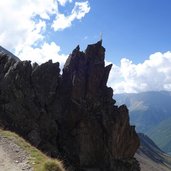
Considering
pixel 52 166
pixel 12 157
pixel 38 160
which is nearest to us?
pixel 52 166

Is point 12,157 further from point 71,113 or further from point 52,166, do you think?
point 71,113

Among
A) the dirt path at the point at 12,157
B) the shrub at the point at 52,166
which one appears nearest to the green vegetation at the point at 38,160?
the shrub at the point at 52,166

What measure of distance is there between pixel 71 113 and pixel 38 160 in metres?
55.5

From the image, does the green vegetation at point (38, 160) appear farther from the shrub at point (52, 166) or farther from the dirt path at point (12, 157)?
the dirt path at point (12, 157)

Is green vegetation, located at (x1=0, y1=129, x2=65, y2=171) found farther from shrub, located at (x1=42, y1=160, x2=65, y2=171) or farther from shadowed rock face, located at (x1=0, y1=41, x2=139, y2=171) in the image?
shadowed rock face, located at (x1=0, y1=41, x2=139, y2=171)

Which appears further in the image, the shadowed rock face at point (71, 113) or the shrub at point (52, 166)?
the shadowed rock face at point (71, 113)

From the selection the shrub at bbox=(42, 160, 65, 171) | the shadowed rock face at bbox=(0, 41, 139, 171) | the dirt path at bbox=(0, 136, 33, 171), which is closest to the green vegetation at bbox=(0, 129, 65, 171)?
the shrub at bbox=(42, 160, 65, 171)

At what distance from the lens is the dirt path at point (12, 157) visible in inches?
1127

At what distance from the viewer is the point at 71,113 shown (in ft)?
282

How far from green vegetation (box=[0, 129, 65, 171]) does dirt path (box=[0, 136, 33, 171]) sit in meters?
0.47

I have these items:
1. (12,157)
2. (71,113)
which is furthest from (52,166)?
(71,113)

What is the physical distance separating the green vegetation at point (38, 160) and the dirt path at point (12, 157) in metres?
0.47

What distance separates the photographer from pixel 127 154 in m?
95.1

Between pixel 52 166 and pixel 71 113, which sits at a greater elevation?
pixel 71 113
